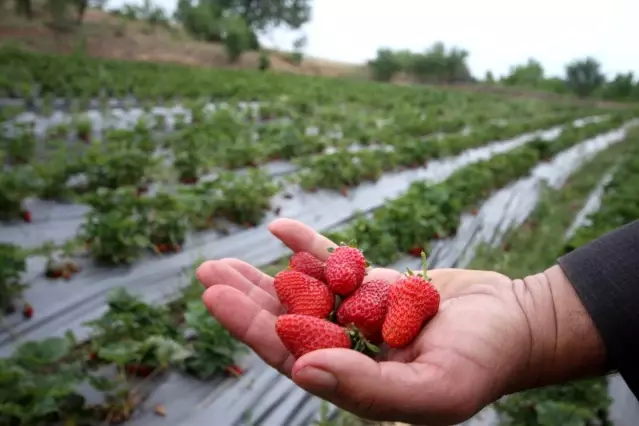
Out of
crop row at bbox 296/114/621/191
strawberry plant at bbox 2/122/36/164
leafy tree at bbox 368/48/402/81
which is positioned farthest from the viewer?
leafy tree at bbox 368/48/402/81

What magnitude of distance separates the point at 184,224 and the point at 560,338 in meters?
3.34

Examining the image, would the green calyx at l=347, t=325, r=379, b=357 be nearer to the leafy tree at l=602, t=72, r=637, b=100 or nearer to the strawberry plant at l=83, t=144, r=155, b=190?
the strawberry plant at l=83, t=144, r=155, b=190

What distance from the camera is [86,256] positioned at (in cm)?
427

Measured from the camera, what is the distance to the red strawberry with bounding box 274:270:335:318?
1958 millimetres

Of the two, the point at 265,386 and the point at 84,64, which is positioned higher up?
the point at 84,64

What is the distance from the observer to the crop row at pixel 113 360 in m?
2.50

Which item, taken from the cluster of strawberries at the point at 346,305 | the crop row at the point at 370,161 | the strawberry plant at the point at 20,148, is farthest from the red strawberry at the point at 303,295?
the strawberry plant at the point at 20,148

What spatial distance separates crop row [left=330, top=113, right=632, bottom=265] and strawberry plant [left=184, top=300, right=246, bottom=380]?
1371mm

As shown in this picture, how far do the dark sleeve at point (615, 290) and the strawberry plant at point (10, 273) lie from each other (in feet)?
9.42

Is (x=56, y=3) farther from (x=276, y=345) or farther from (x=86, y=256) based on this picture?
(x=276, y=345)

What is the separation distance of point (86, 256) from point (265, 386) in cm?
183

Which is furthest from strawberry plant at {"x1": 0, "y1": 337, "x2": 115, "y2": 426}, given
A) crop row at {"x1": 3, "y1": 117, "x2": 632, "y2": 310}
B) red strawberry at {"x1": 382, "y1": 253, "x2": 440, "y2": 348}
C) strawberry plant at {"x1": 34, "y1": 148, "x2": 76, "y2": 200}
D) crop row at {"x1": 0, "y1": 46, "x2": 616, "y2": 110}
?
crop row at {"x1": 0, "y1": 46, "x2": 616, "y2": 110}

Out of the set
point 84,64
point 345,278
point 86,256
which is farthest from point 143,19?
point 345,278

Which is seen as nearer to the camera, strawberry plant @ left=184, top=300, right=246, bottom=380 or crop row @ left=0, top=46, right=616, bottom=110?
strawberry plant @ left=184, top=300, right=246, bottom=380
